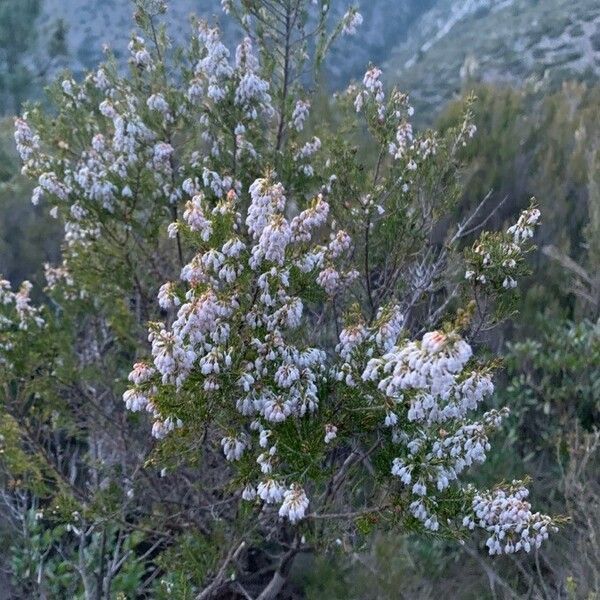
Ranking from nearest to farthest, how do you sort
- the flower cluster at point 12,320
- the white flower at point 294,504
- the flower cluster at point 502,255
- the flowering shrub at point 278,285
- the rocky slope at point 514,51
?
the white flower at point 294,504 → the flowering shrub at point 278,285 → the flower cluster at point 502,255 → the flower cluster at point 12,320 → the rocky slope at point 514,51

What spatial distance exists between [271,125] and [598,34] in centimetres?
1870

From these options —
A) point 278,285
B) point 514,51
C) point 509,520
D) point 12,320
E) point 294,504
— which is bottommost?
point 514,51

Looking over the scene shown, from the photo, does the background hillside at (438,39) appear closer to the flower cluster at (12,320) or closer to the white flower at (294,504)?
the flower cluster at (12,320)

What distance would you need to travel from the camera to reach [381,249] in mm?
4238

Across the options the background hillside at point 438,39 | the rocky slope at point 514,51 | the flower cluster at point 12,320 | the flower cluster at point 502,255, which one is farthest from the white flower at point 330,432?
the rocky slope at point 514,51

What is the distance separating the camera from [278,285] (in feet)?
8.97

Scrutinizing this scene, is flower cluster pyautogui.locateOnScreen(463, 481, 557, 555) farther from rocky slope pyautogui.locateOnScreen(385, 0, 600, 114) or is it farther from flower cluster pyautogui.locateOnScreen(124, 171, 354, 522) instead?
rocky slope pyautogui.locateOnScreen(385, 0, 600, 114)

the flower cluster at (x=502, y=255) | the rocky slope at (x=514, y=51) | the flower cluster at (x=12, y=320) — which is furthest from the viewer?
the rocky slope at (x=514, y=51)

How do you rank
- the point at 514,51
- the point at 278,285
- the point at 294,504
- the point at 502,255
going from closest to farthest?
the point at 294,504
the point at 278,285
the point at 502,255
the point at 514,51

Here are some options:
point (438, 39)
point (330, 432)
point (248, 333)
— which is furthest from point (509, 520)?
point (438, 39)

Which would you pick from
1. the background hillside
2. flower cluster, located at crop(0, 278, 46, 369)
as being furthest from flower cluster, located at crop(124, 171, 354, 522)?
the background hillside

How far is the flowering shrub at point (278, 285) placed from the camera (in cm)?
269

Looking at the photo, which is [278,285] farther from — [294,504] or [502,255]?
[502,255]

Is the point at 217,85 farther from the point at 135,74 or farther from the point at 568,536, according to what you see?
the point at 568,536
